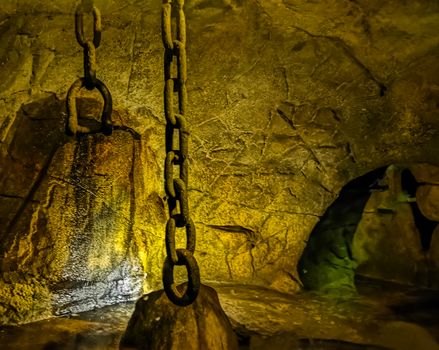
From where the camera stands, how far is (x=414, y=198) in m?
5.37

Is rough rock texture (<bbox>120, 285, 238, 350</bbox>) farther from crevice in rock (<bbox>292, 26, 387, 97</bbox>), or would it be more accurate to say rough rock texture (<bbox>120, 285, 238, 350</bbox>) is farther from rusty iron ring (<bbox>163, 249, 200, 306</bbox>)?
crevice in rock (<bbox>292, 26, 387, 97</bbox>)

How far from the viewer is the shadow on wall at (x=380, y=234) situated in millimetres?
5191

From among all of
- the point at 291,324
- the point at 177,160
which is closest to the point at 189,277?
the point at 177,160

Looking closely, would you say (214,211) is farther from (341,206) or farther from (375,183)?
(375,183)

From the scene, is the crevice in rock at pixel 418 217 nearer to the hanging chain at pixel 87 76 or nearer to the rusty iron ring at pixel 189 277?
the rusty iron ring at pixel 189 277

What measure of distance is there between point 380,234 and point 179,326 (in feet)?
12.6

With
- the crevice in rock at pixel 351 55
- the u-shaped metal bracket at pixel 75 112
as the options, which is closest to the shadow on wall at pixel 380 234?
the crevice in rock at pixel 351 55

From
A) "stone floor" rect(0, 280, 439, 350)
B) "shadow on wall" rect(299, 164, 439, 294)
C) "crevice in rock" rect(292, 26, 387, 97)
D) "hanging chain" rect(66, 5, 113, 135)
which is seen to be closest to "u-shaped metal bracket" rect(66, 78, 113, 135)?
"hanging chain" rect(66, 5, 113, 135)

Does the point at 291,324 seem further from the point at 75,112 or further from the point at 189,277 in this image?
the point at 75,112

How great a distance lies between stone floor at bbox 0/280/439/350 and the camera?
3307 mm

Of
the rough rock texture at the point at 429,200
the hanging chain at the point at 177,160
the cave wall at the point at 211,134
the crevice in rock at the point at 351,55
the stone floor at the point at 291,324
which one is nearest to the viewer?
the hanging chain at the point at 177,160

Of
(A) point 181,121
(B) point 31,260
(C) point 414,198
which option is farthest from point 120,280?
(C) point 414,198

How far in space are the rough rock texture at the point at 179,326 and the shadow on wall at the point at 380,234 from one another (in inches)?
92.8

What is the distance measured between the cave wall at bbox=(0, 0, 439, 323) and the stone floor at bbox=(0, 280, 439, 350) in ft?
0.84
